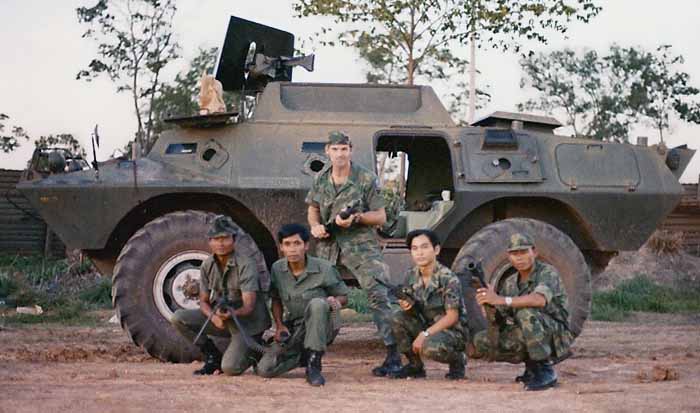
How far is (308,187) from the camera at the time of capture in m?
8.65

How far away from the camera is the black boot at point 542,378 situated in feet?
21.5

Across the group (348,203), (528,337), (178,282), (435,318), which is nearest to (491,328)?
(528,337)

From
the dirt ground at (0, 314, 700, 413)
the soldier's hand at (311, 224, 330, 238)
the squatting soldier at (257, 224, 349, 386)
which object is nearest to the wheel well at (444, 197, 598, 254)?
the dirt ground at (0, 314, 700, 413)

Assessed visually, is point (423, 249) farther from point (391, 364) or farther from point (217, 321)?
point (217, 321)

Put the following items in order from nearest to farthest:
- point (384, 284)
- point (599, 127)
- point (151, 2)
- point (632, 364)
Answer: point (384, 284) < point (632, 364) < point (151, 2) < point (599, 127)

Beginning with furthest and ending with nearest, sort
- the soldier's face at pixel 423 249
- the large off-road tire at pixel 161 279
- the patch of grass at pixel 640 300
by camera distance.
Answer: the patch of grass at pixel 640 300 → the large off-road tire at pixel 161 279 → the soldier's face at pixel 423 249

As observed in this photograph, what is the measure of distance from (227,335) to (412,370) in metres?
1.19

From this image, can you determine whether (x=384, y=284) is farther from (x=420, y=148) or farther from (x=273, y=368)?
(x=420, y=148)

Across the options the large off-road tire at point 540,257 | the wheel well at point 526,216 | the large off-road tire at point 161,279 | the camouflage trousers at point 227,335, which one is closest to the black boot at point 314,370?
the camouflage trousers at point 227,335

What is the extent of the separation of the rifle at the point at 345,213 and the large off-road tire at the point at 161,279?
65 cm

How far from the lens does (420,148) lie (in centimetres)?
1037

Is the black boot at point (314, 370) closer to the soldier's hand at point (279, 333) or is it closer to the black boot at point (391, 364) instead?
the soldier's hand at point (279, 333)

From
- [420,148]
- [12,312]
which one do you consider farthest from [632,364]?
[12,312]

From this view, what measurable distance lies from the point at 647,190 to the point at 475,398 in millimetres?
3643
